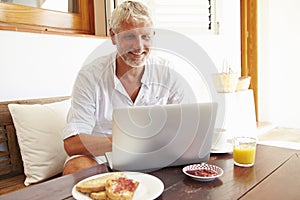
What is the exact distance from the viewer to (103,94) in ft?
4.63

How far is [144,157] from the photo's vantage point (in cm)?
97

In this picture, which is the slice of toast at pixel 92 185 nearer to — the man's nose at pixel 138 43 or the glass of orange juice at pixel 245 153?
the glass of orange juice at pixel 245 153

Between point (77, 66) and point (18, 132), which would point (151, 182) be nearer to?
point (18, 132)

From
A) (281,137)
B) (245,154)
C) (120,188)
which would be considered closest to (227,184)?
(245,154)

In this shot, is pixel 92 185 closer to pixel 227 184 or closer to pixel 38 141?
pixel 227 184

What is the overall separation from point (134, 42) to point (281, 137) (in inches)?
114

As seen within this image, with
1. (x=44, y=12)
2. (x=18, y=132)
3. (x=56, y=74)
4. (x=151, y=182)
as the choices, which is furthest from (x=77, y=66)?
(x=151, y=182)

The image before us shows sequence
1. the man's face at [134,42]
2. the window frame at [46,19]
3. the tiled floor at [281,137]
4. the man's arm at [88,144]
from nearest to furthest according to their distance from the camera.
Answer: the man's arm at [88,144] → the man's face at [134,42] → the window frame at [46,19] → the tiled floor at [281,137]

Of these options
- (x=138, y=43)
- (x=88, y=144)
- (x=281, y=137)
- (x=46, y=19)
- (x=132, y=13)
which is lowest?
(x=281, y=137)

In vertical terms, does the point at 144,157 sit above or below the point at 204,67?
below

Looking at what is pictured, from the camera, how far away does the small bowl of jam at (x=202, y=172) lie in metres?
0.87

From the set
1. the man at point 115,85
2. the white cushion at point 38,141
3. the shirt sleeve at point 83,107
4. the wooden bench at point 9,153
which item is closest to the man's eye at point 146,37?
the man at point 115,85

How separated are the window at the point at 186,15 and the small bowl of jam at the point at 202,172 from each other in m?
1.92

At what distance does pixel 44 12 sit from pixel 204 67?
1.71 metres
